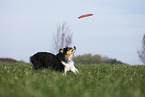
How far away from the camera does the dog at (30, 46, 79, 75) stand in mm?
5869

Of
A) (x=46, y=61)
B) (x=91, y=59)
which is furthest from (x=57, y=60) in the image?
(x=91, y=59)

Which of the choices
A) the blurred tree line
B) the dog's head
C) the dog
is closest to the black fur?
the dog

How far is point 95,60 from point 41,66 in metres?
17.2

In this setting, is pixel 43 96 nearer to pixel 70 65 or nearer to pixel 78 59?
pixel 70 65

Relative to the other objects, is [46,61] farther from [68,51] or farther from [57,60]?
[68,51]

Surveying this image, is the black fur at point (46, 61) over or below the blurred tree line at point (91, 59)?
over

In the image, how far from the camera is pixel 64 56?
19.4 feet

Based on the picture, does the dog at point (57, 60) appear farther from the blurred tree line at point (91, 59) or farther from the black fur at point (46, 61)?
the blurred tree line at point (91, 59)

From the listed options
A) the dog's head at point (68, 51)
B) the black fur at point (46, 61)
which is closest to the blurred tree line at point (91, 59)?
the black fur at point (46, 61)

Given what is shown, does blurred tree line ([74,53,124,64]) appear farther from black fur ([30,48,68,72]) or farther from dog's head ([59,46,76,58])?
dog's head ([59,46,76,58])

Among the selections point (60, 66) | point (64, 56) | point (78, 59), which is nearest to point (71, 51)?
point (64, 56)

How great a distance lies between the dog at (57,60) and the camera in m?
5.87

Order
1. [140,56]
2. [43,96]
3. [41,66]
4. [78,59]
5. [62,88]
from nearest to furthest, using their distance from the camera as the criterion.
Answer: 1. [43,96]
2. [62,88]
3. [41,66]
4. [140,56]
5. [78,59]

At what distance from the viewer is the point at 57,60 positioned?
6.22 meters
